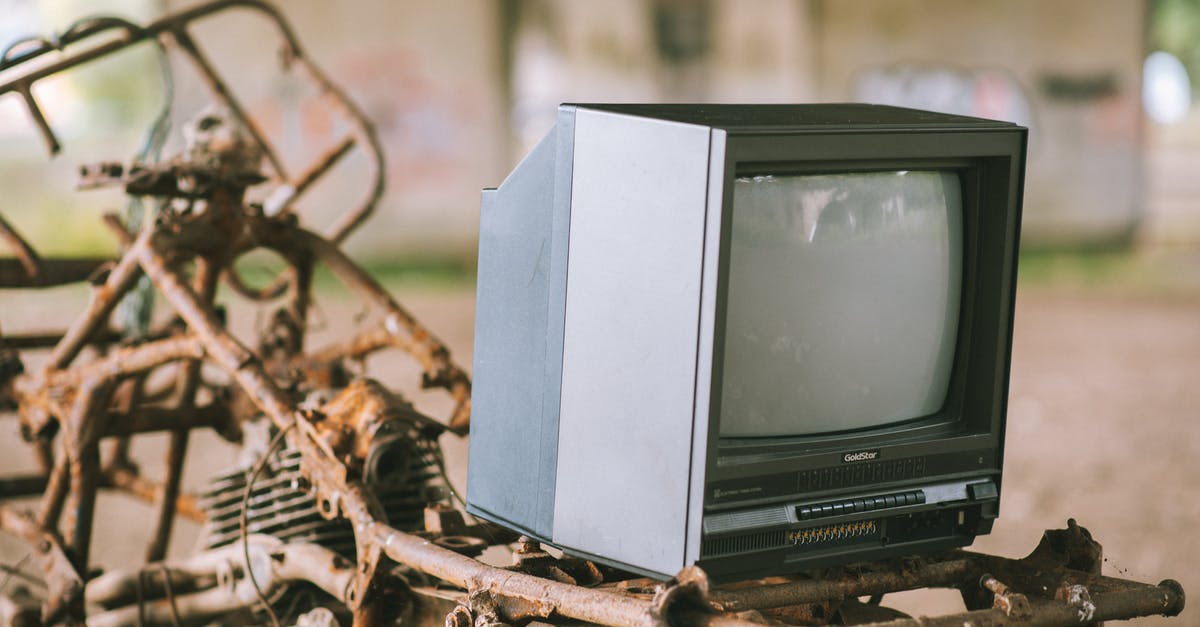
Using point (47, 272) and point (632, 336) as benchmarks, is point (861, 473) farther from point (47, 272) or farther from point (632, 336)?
point (47, 272)

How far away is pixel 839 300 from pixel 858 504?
1.14 ft

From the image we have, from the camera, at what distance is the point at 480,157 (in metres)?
13.0

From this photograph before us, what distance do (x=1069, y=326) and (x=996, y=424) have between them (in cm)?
831

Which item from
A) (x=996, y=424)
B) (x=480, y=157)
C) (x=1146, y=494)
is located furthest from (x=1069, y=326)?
(x=996, y=424)

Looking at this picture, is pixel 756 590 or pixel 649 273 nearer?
pixel 649 273

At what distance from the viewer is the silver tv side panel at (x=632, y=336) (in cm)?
196

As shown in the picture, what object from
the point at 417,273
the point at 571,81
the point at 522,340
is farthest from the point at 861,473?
the point at 571,81

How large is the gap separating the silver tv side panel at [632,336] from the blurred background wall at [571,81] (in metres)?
10.3

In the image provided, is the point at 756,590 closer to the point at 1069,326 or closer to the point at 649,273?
the point at 649,273

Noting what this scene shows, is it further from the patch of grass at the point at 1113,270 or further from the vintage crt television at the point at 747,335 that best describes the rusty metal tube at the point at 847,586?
the patch of grass at the point at 1113,270

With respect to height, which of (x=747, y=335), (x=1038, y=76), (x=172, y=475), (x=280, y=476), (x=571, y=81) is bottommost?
(x=172, y=475)

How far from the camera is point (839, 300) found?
2.24 m

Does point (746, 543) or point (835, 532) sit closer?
point (746, 543)

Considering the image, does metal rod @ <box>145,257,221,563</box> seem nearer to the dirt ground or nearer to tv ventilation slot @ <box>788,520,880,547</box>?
the dirt ground
